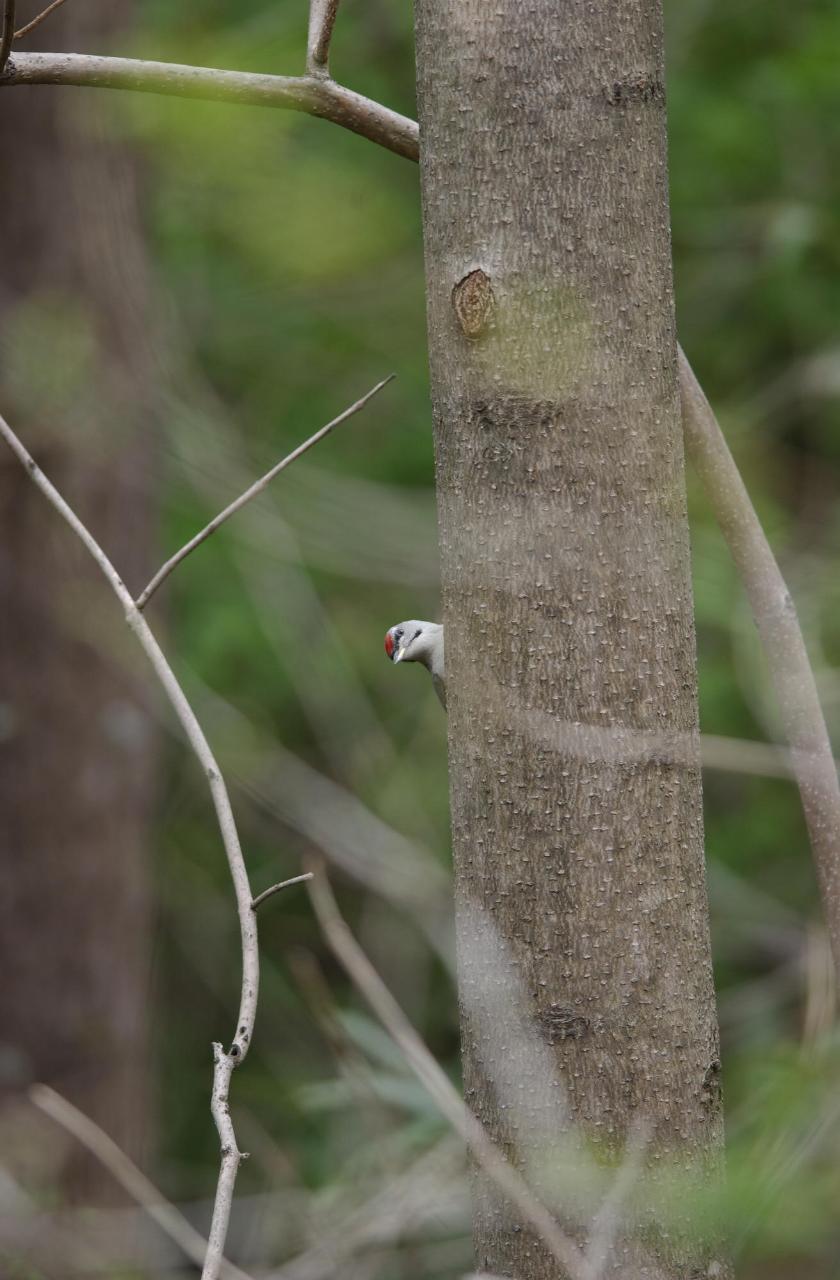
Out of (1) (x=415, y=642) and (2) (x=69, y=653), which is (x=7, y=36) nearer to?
(1) (x=415, y=642)

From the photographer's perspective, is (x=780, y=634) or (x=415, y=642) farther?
(x=415, y=642)

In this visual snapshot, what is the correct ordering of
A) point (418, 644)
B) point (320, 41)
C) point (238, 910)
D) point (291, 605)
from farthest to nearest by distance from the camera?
1. point (291, 605)
2. point (418, 644)
3. point (320, 41)
4. point (238, 910)

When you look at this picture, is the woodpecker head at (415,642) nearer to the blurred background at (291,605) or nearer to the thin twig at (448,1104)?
the blurred background at (291,605)

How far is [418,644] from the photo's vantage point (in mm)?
2662

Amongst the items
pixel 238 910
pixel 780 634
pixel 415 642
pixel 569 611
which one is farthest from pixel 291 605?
pixel 569 611

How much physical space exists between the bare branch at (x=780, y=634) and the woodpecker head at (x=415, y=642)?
1011mm

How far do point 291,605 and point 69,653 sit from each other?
111 cm

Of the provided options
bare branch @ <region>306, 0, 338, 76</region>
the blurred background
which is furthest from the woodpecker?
bare branch @ <region>306, 0, 338, 76</region>

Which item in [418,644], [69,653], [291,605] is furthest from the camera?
[291,605]

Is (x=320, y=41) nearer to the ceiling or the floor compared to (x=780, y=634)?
nearer to the ceiling

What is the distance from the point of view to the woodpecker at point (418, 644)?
2.49 meters

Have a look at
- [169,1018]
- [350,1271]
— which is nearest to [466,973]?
[350,1271]

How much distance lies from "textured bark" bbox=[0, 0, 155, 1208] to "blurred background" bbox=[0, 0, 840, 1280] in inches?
0.5

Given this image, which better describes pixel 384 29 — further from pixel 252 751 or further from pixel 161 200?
pixel 252 751
